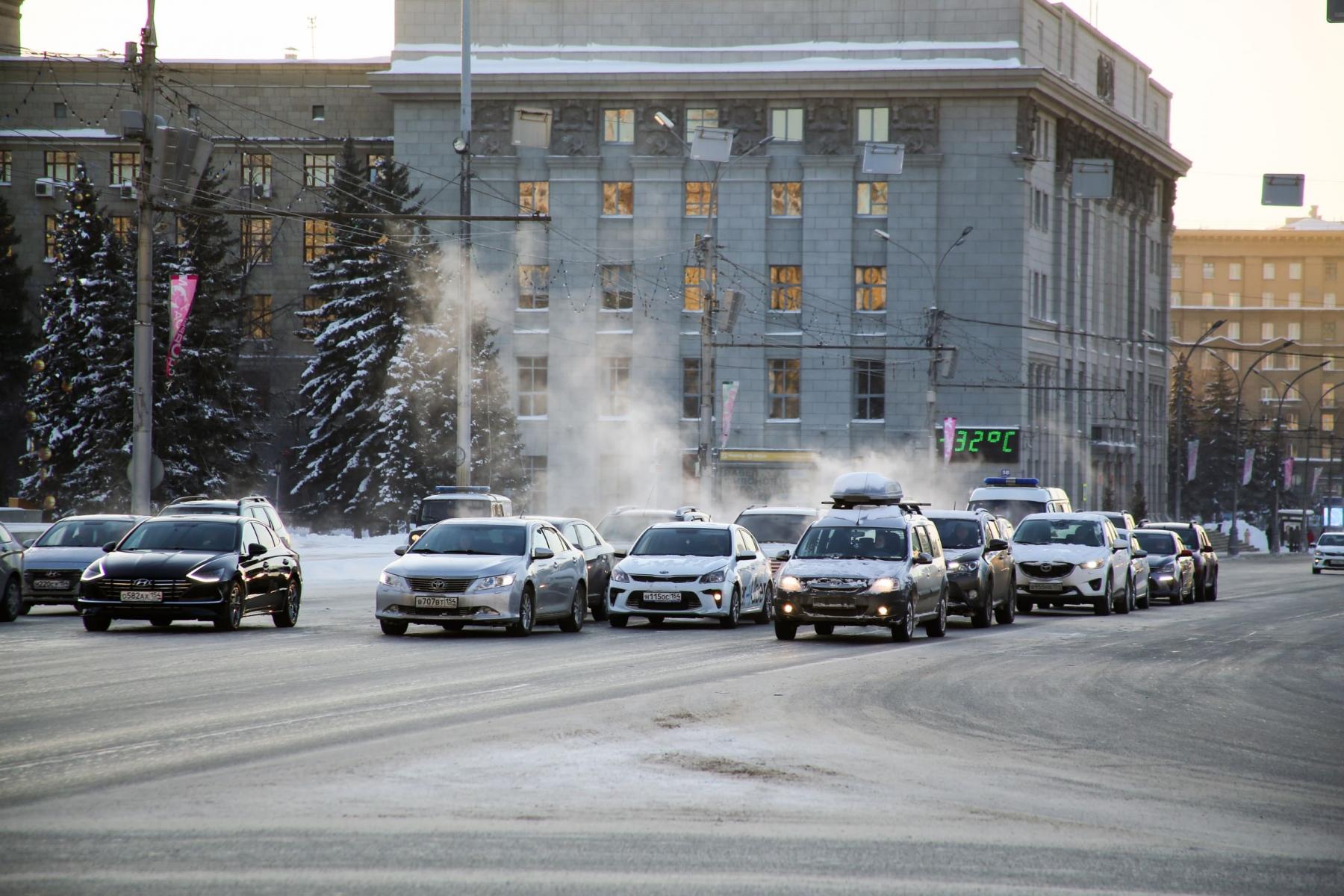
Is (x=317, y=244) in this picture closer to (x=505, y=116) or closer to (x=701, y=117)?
(x=505, y=116)

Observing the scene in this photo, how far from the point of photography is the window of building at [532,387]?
83062mm

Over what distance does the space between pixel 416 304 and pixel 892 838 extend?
62192 millimetres

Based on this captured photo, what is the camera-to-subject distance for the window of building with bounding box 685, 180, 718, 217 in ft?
267

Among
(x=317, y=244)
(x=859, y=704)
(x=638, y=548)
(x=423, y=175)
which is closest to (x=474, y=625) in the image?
(x=638, y=548)

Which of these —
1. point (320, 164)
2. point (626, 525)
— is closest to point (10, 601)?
point (626, 525)

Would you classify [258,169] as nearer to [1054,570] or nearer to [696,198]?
[696,198]

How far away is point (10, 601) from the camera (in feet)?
82.8

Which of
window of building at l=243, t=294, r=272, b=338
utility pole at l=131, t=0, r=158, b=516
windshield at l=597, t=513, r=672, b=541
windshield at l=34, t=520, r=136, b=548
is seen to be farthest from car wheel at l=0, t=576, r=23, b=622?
window of building at l=243, t=294, r=272, b=338

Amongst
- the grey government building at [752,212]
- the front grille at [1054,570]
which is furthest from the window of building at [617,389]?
the front grille at [1054,570]

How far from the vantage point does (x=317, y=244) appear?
292ft

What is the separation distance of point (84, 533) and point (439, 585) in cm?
851

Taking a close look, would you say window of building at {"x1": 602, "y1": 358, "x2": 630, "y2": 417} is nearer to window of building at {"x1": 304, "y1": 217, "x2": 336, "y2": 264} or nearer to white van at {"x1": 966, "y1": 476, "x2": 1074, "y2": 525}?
window of building at {"x1": 304, "y1": 217, "x2": 336, "y2": 264}

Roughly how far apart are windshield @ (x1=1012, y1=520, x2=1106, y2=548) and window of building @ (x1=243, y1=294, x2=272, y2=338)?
5784cm

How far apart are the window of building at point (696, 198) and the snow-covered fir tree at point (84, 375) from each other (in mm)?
26479
